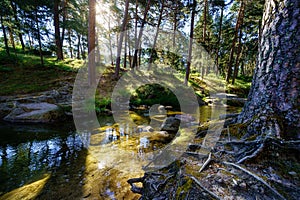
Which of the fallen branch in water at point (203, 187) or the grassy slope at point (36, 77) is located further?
the grassy slope at point (36, 77)

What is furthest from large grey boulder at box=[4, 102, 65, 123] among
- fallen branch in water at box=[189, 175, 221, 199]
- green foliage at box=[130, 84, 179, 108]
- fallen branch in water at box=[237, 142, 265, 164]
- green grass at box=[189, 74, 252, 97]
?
green grass at box=[189, 74, 252, 97]

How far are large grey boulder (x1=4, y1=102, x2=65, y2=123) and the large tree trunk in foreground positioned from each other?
6852mm

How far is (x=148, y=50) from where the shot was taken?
16.6 m

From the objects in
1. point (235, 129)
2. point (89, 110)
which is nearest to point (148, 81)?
point (89, 110)

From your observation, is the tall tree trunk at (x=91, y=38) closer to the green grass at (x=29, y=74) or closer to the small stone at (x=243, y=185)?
the green grass at (x=29, y=74)

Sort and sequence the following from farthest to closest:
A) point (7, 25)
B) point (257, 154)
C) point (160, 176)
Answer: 1. point (7, 25)
2. point (160, 176)
3. point (257, 154)

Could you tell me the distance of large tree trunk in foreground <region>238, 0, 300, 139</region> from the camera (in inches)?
66.9

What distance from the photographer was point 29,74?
38.2ft

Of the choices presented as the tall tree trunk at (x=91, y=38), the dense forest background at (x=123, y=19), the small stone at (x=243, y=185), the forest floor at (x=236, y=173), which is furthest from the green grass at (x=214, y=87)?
the small stone at (x=243, y=185)

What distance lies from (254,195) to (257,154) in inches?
18.4

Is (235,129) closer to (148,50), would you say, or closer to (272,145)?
(272,145)

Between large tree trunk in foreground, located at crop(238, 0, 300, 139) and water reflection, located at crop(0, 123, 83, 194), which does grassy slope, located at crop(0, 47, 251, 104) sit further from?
large tree trunk in foreground, located at crop(238, 0, 300, 139)

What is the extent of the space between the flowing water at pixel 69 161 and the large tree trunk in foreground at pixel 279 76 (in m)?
1.99

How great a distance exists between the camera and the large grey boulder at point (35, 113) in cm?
612
